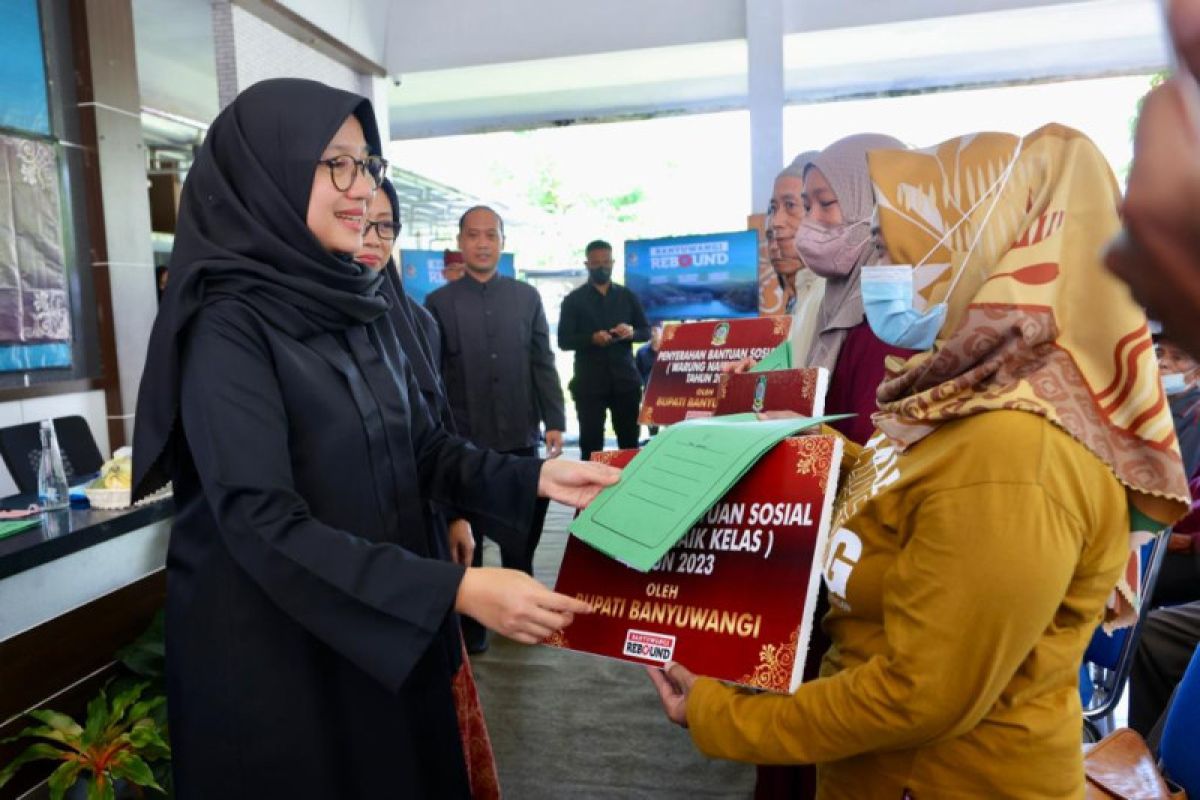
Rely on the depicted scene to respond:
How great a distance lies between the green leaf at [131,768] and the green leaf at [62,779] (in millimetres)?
78

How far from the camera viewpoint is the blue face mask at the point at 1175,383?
2910 mm

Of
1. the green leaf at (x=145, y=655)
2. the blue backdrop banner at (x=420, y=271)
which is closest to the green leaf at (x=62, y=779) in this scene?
the green leaf at (x=145, y=655)

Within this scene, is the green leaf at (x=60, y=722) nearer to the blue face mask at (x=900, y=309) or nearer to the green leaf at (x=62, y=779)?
the green leaf at (x=62, y=779)

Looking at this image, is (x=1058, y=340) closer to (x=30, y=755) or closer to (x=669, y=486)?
(x=669, y=486)

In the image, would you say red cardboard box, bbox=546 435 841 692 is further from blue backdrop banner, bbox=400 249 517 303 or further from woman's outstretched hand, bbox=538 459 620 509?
blue backdrop banner, bbox=400 249 517 303

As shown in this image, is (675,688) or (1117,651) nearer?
(675,688)

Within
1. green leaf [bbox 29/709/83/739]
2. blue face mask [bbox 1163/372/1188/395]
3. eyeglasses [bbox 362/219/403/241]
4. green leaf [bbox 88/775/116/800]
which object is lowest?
green leaf [bbox 88/775/116/800]

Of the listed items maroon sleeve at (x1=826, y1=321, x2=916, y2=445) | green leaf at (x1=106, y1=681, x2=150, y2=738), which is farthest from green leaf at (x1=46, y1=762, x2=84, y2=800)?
maroon sleeve at (x1=826, y1=321, x2=916, y2=445)

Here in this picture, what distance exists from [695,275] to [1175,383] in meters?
3.47

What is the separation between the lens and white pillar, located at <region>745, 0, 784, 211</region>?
241 inches

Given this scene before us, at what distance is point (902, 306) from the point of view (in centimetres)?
119

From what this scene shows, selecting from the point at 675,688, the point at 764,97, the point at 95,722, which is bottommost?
the point at 95,722

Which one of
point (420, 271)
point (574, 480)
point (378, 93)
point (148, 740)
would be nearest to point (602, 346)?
point (420, 271)

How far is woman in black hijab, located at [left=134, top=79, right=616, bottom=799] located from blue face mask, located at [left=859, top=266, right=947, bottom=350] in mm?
475
